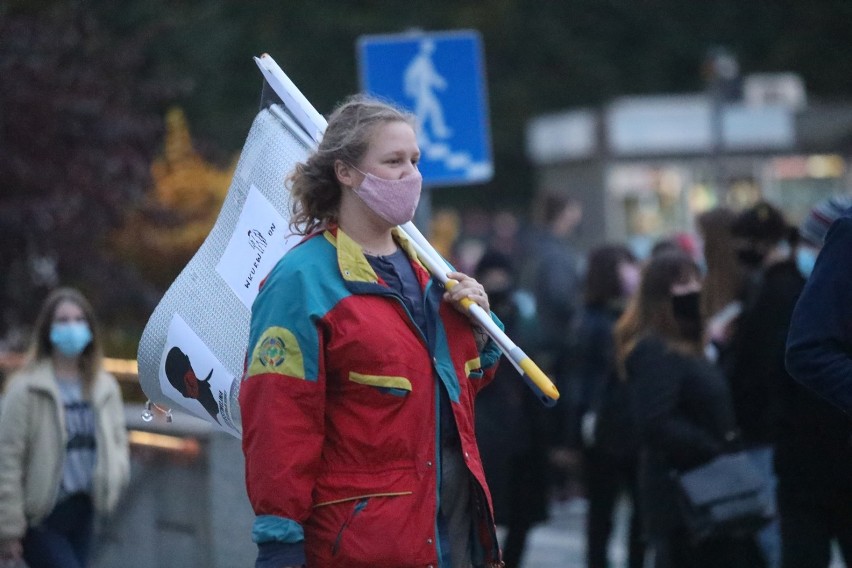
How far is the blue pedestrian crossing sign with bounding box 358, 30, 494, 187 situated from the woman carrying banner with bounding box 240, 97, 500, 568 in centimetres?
451

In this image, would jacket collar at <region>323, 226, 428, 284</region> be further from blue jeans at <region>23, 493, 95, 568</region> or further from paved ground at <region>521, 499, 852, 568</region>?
paved ground at <region>521, 499, 852, 568</region>

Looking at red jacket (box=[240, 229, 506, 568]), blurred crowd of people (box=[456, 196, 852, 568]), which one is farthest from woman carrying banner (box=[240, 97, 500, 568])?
blurred crowd of people (box=[456, 196, 852, 568])

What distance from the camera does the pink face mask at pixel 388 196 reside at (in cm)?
379

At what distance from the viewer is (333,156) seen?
12.6 feet

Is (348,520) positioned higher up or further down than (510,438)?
further down

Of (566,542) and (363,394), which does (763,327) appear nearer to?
(363,394)

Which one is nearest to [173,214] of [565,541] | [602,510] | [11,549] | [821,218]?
[565,541]

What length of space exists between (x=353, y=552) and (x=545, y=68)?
47881 mm

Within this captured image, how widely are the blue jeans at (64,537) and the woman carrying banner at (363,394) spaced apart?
318cm

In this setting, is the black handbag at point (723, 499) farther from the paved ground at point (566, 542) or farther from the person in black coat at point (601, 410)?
the paved ground at point (566, 542)

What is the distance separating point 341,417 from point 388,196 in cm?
56

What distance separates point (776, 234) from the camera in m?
7.29

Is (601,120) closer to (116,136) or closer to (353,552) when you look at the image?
(116,136)

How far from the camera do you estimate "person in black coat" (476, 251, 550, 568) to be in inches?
302
